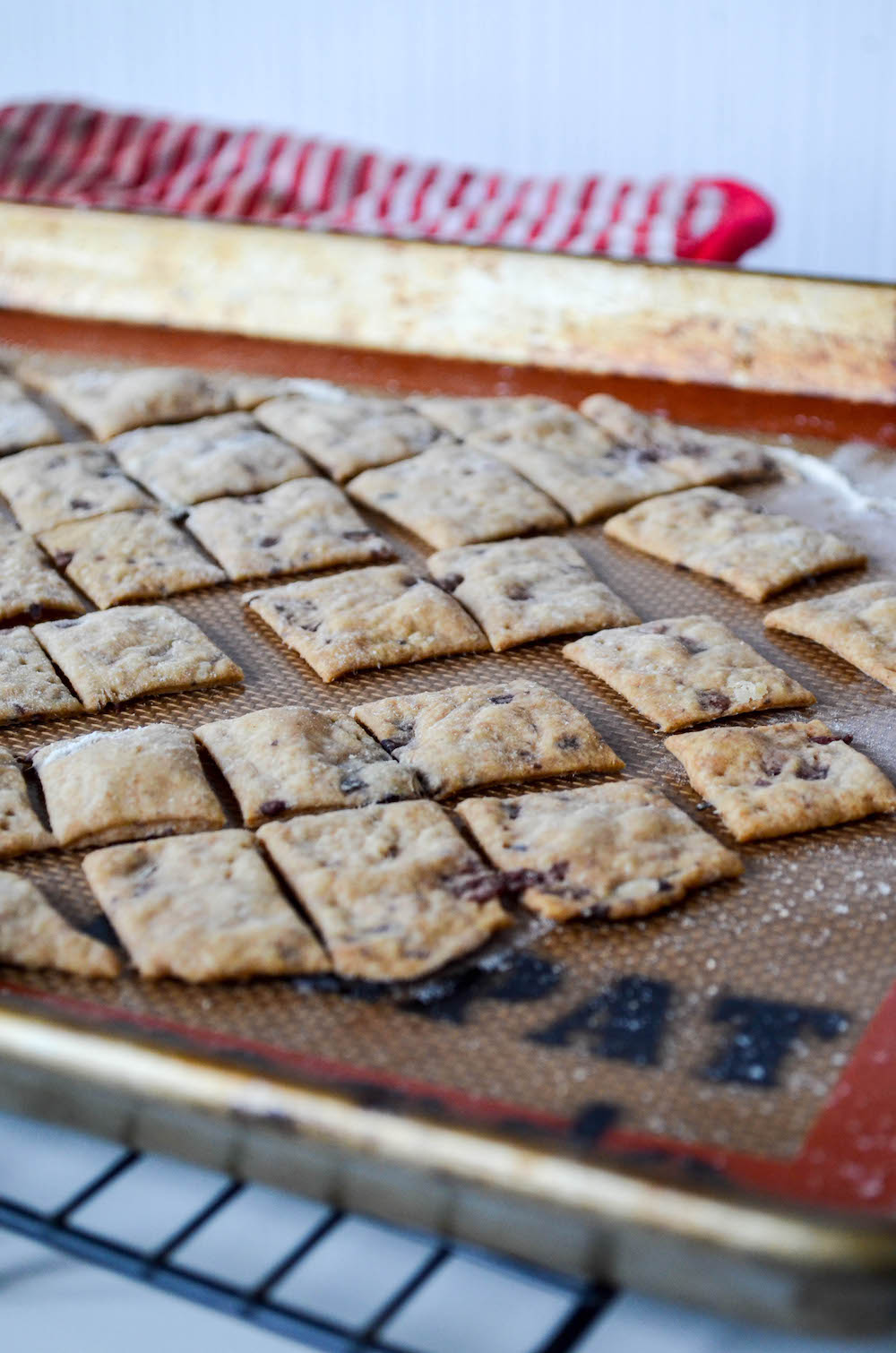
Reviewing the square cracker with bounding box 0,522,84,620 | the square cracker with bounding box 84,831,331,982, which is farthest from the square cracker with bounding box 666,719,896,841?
the square cracker with bounding box 0,522,84,620

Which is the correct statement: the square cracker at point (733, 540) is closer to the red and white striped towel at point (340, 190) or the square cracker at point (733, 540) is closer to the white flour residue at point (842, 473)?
the white flour residue at point (842, 473)

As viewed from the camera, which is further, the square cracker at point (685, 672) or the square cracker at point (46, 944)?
the square cracker at point (685, 672)

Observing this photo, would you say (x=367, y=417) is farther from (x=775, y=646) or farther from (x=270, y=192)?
(x=270, y=192)

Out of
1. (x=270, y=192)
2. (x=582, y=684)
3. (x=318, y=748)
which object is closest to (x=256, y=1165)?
(x=318, y=748)

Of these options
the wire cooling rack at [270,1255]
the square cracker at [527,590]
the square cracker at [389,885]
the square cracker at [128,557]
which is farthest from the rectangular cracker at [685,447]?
the wire cooling rack at [270,1255]

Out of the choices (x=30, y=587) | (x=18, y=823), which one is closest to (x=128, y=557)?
(x=30, y=587)

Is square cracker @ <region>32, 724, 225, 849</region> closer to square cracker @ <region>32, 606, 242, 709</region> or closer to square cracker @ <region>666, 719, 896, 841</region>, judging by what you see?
square cracker @ <region>32, 606, 242, 709</region>
